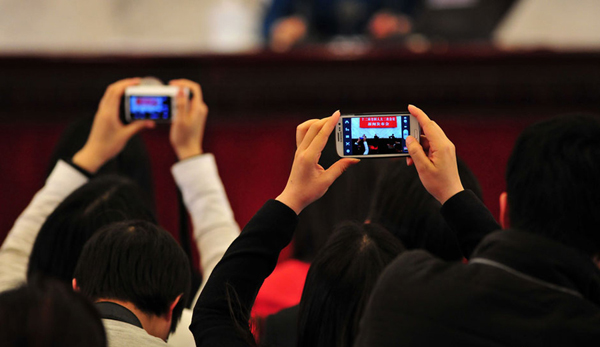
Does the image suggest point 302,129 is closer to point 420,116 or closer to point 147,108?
point 420,116

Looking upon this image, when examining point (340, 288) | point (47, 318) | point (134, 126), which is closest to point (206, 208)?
point (134, 126)

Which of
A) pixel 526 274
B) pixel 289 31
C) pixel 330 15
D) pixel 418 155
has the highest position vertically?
pixel 330 15

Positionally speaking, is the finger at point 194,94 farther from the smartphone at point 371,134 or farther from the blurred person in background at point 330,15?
the blurred person in background at point 330,15

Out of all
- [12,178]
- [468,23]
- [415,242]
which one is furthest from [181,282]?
[468,23]

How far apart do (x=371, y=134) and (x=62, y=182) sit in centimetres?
68

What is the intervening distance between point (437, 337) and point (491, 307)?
6 centimetres

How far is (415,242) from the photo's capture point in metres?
1.10

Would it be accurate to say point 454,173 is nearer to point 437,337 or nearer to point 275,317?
point 437,337

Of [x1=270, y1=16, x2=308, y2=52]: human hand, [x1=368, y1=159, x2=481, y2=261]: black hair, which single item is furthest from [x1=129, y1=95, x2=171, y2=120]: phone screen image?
[x1=270, y1=16, x2=308, y2=52]: human hand

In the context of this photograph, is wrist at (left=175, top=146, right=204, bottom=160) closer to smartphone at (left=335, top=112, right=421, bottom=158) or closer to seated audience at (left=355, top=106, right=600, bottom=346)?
smartphone at (left=335, top=112, right=421, bottom=158)

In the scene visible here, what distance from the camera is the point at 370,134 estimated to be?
3.08 feet

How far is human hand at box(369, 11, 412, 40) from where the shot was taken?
3.20m

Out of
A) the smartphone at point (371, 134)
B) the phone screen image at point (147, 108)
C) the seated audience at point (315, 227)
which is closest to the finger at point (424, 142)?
the smartphone at point (371, 134)

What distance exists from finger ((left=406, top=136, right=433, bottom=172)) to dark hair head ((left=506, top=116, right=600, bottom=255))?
0.13 m
